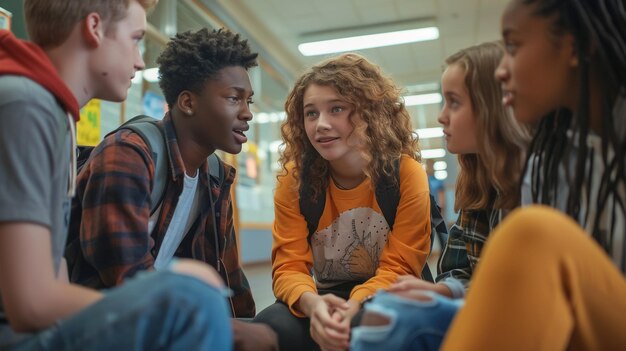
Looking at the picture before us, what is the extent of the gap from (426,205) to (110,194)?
0.92 metres

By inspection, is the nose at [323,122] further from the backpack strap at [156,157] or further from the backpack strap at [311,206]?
the backpack strap at [156,157]

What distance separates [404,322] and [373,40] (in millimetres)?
6291

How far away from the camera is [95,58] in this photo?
1.03m

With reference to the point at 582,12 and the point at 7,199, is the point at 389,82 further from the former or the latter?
the point at 7,199

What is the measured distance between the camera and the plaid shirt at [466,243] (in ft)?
4.35

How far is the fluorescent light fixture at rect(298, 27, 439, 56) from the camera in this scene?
6.61 metres

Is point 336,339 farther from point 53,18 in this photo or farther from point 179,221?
point 53,18

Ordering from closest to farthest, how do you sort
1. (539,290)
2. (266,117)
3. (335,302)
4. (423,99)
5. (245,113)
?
(539,290) < (335,302) < (245,113) < (266,117) < (423,99)

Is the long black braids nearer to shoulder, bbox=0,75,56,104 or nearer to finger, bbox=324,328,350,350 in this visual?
finger, bbox=324,328,350,350

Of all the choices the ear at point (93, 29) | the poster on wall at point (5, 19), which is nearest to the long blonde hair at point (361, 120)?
the ear at point (93, 29)

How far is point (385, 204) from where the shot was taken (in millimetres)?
1563

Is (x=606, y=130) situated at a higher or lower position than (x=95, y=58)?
lower

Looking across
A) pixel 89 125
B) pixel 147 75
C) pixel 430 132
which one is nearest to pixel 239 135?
pixel 89 125

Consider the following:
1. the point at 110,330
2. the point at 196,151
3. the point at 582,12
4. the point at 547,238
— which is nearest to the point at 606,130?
the point at 582,12
